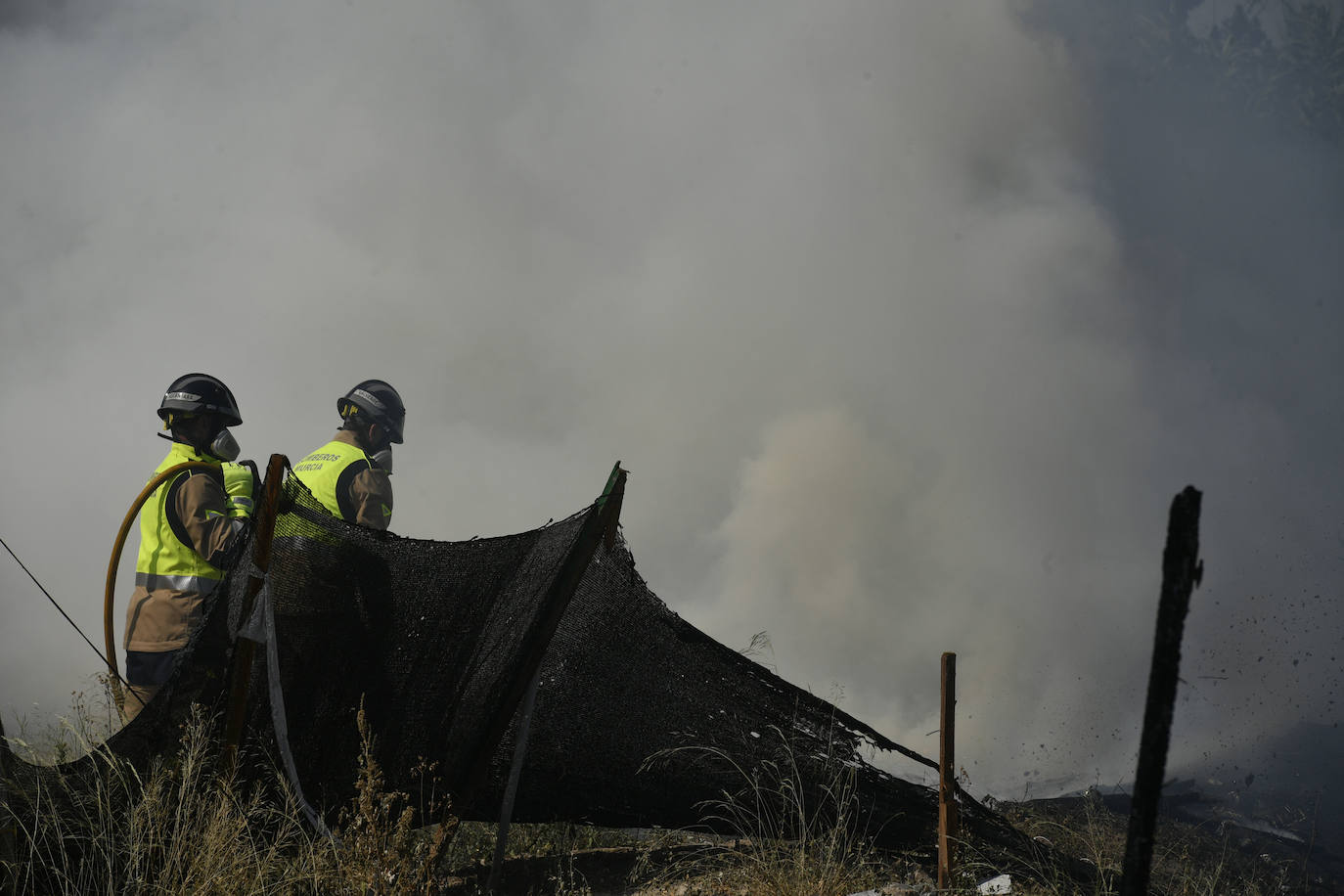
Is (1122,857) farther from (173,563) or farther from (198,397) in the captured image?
(198,397)

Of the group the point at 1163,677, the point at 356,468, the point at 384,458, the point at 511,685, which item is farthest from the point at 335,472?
the point at 1163,677

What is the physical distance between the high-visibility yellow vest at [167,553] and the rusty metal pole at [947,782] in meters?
4.12

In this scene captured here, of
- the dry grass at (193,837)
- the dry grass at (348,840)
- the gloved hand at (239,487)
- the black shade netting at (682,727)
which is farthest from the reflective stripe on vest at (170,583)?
the black shade netting at (682,727)

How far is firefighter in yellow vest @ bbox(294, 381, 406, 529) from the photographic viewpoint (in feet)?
22.5

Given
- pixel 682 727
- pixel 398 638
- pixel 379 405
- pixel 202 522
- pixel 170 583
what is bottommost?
pixel 682 727

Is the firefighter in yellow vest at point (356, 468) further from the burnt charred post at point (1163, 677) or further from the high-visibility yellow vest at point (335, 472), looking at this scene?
the burnt charred post at point (1163, 677)

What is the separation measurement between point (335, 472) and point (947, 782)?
4.50 meters

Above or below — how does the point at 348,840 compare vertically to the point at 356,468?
below

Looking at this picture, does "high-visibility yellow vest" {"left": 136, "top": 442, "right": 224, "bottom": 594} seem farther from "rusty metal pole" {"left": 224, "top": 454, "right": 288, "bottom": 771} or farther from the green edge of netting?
the green edge of netting

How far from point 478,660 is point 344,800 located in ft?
2.65

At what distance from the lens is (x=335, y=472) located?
6941 millimetres

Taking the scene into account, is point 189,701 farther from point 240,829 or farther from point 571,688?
point 571,688

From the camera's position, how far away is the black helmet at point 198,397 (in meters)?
6.33

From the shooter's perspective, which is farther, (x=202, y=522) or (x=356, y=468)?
(x=356, y=468)
